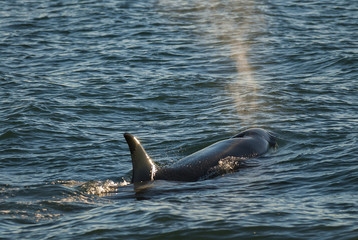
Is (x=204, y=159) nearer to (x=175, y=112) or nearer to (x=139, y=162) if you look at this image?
(x=139, y=162)

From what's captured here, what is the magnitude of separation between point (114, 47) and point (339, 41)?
765 centimetres

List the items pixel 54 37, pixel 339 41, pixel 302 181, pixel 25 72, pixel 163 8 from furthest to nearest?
pixel 163 8
pixel 54 37
pixel 339 41
pixel 25 72
pixel 302 181

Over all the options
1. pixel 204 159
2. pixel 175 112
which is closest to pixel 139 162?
pixel 204 159

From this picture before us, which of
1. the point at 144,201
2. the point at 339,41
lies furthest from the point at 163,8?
the point at 144,201

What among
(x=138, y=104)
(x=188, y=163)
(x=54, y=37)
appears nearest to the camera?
(x=188, y=163)

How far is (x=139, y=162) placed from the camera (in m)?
9.69

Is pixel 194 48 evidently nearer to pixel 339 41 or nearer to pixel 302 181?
pixel 339 41

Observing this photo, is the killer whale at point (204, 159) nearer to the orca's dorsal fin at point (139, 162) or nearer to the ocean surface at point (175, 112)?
the orca's dorsal fin at point (139, 162)

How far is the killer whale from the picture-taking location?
31.8ft

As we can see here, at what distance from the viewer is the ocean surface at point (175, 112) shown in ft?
27.9

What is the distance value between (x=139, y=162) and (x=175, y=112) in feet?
19.0

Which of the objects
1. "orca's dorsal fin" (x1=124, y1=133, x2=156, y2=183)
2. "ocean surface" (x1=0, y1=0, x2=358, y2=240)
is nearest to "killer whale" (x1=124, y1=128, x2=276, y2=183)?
"orca's dorsal fin" (x1=124, y1=133, x2=156, y2=183)

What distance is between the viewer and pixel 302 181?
393 inches

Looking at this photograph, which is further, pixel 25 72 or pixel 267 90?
pixel 25 72
